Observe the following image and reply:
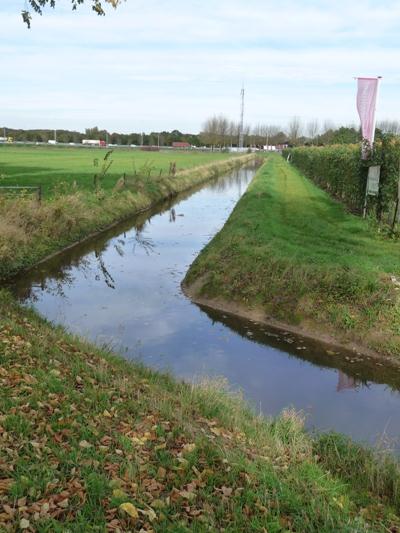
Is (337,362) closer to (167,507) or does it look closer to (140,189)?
(167,507)

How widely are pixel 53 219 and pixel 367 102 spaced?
12506 mm

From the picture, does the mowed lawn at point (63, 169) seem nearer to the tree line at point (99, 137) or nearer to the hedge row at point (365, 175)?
the hedge row at point (365, 175)

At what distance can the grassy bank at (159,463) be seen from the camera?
14.1 feet

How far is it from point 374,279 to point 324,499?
7016 millimetres

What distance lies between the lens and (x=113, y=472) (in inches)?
189

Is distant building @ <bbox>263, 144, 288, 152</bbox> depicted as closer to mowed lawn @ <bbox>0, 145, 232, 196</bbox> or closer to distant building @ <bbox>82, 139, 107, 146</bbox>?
distant building @ <bbox>82, 139, 107, 146</bbox>

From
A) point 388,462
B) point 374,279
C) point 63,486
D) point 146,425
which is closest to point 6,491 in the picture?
point 63,486

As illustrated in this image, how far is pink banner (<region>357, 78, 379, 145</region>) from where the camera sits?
762 inches

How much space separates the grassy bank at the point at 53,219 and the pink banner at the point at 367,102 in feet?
36.3

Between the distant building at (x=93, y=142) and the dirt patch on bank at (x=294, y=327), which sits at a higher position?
the distant building at (x=93, y=142)

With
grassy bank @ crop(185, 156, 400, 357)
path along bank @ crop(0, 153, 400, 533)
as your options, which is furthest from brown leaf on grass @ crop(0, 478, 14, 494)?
grassy bank @ crop(185, 156, 400, 357)

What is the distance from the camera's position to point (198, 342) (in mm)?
10594

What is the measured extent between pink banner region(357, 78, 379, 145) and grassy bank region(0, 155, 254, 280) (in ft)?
36.3

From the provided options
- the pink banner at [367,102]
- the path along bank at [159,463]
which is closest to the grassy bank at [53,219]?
the path along bank at [159,463]
